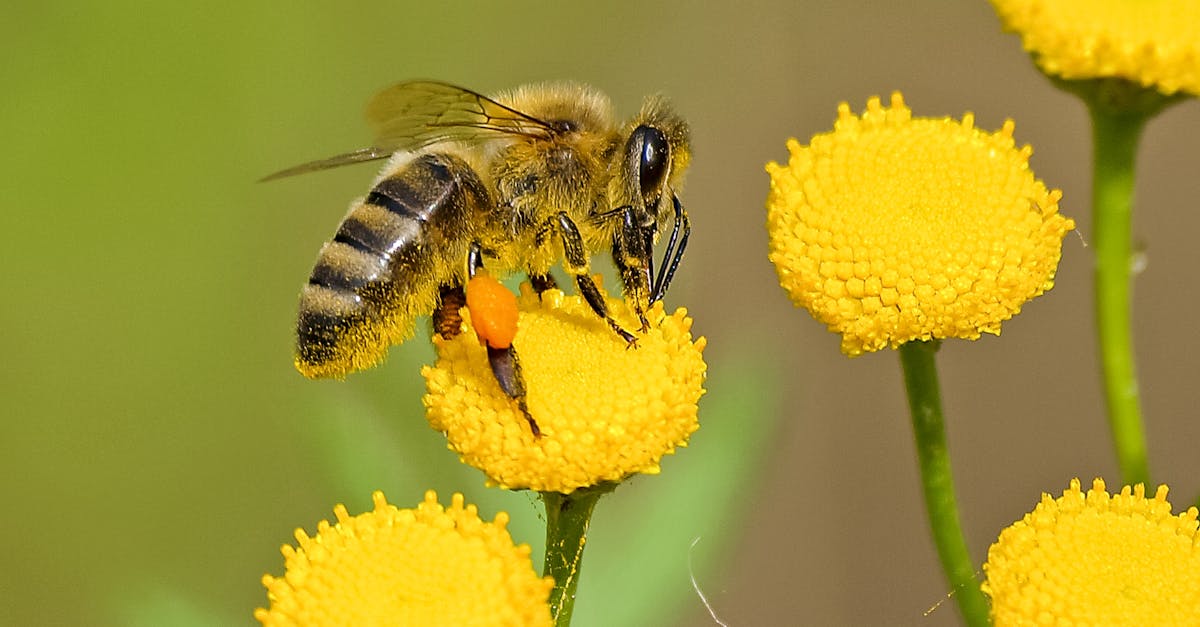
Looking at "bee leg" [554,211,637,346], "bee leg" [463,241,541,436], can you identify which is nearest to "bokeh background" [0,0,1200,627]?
"bee leg" [554,211,637,346]

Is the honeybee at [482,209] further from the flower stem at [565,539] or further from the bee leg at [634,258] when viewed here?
the flower stem at [565,539]

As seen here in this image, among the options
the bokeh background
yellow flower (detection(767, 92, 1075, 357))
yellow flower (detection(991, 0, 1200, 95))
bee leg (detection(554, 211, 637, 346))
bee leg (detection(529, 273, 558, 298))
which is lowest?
the bokeh background

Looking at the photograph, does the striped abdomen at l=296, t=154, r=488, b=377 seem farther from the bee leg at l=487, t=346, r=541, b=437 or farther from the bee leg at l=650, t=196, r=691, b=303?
the bee leg at l=650, t=196, r=691, b=303

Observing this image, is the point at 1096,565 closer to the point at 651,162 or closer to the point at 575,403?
the point at 575,403

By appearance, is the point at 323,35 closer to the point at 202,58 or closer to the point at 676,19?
the point at 202,58

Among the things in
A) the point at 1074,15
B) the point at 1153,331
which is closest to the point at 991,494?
the point at 1153,331

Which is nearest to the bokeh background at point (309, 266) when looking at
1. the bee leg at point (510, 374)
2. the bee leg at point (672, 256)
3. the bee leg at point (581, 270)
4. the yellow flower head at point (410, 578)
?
the bee leg at point (672, 256)
